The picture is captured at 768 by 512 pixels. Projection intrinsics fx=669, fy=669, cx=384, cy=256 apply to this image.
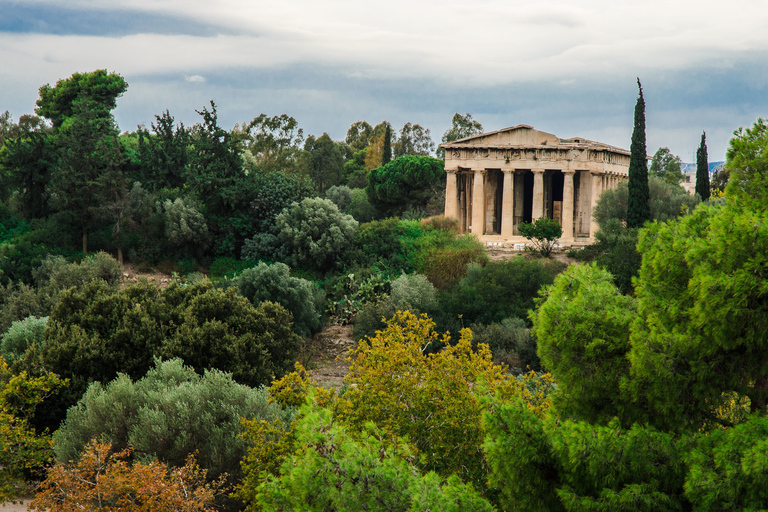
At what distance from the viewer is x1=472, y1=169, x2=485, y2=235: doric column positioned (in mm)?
42875

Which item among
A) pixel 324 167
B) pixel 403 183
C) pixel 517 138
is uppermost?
pixel 517 138

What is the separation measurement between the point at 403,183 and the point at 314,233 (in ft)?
51.2

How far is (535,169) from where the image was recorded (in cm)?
4244

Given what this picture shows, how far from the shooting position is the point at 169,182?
44.5 m

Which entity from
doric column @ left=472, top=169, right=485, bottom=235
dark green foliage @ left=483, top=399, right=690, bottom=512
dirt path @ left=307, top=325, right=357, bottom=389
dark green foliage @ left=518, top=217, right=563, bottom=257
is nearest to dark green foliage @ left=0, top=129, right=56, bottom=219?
dirt path @ left=307, top=325, right=357, bottom=389

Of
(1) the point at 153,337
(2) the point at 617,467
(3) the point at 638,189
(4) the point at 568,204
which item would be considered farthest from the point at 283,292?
(4) the point at 568,204

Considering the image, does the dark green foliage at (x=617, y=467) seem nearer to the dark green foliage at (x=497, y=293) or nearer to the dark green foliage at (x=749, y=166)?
the dark green foliage at (x=749, y=166)

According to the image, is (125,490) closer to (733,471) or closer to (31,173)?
(733,471)

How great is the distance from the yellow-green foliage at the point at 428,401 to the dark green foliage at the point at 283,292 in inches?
622

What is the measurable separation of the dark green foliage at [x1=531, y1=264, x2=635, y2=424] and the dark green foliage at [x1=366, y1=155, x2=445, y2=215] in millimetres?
40030

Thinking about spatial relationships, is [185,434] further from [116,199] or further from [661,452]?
[116,199]

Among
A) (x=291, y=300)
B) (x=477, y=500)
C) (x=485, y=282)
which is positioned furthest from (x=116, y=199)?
(x=477, y=500)

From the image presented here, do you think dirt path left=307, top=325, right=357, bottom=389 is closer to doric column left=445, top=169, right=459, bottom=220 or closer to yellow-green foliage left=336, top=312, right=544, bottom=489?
yellow-green foliage left=336, top=312, right=544, bottom=489

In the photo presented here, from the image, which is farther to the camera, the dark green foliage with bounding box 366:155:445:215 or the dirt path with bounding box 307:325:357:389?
the dark green foliage with bounding box 366:155:445:215
